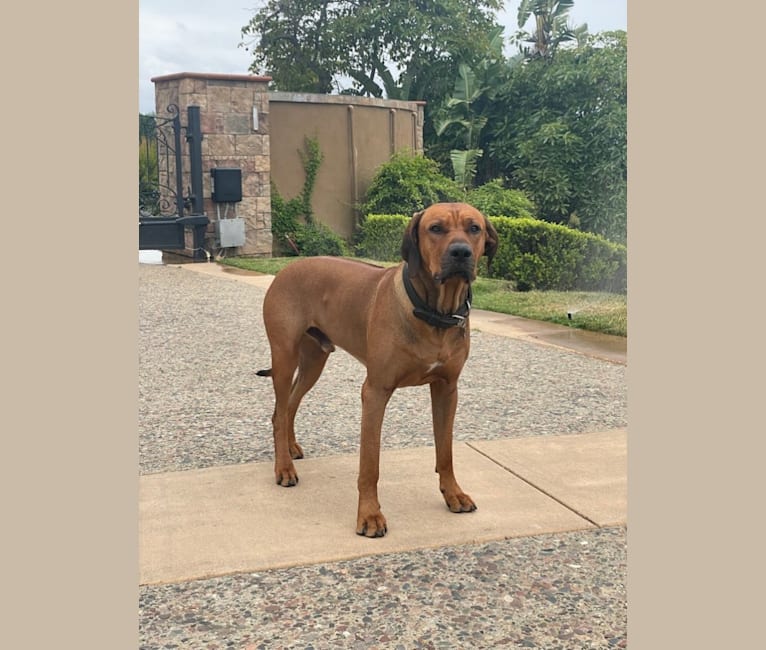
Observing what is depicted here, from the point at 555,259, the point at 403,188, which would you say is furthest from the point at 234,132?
the point at 555,259

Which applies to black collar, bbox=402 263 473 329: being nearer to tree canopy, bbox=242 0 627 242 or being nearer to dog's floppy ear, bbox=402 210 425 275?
dog's floppy ear, bbox=402 210 425 275

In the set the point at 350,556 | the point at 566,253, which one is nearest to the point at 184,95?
the point at 566,253

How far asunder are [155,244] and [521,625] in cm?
1342

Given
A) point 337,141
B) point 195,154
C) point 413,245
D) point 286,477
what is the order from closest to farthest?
point 413,245
point 286,477
point 195,154
point 337,141

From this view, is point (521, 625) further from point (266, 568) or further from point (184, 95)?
point (184, 95)

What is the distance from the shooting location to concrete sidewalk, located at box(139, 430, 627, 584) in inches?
125

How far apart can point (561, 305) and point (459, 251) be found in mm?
7394

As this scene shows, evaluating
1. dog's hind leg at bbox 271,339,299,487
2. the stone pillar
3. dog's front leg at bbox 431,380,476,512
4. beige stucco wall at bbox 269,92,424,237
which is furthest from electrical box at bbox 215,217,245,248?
dog's front leg at bbox 431,380,476,512

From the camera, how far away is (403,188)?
17422 millimetres

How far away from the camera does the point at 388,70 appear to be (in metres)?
25.5

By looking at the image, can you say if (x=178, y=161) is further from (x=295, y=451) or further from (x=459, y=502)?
(x=459, y=502)

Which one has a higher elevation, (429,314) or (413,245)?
(413,245)

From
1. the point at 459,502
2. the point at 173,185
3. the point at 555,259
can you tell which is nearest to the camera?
the point at 459,502

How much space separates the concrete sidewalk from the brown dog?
15 cm
